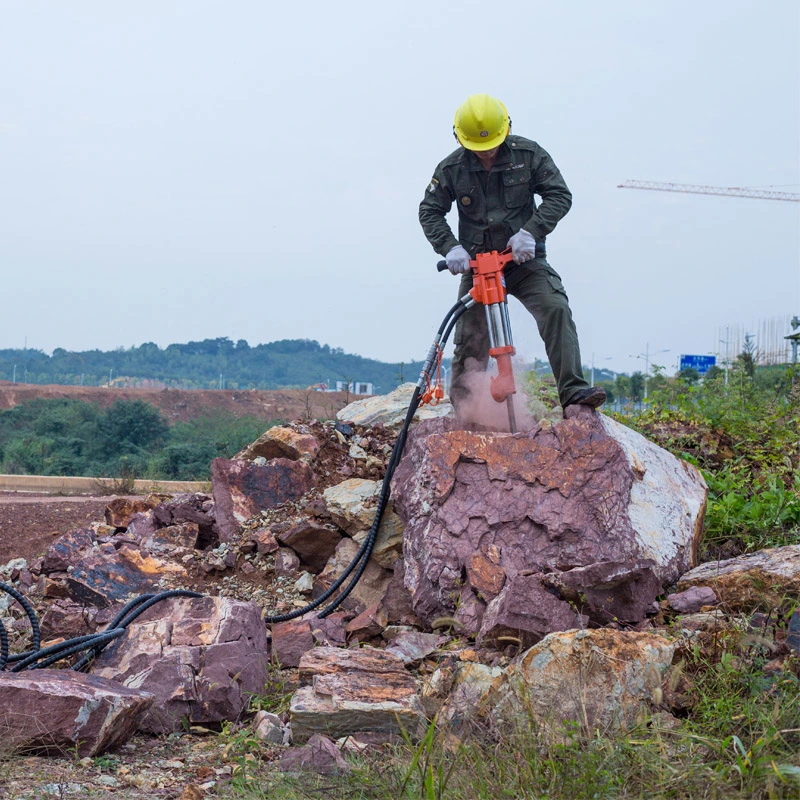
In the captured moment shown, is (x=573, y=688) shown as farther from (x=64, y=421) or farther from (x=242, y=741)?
(x=64, y=421)

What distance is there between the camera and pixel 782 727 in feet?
9.17

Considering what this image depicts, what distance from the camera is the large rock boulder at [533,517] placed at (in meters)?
4.34

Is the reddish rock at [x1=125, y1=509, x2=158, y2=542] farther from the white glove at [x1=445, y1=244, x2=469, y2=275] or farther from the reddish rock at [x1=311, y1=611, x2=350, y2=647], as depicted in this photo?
the white glove at [x1=445, y1=244, x2=469, y2=275]

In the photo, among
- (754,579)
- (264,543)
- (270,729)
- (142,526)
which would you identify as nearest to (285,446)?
(264,543)

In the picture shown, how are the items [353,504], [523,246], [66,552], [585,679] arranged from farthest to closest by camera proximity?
[66,552], [353,504], [523,246], [585,679]

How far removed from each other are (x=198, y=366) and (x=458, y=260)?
131 ft

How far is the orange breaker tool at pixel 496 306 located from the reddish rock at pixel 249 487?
1.62m

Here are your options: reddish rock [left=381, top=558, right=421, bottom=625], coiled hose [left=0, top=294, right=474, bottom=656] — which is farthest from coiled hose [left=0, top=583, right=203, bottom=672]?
reddish rock [left=381, top=558, right=421, bottom=625]

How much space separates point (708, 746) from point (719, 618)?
1.14 metres

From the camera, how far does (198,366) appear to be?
144 feet

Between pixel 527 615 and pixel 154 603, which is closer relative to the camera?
pixel 527 615

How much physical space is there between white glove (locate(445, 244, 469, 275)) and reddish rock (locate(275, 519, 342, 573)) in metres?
1.73

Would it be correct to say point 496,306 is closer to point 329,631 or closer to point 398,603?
point 398,603

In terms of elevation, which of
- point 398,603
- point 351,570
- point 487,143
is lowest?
point 398,603
